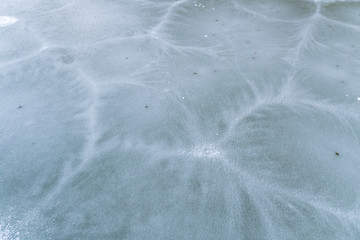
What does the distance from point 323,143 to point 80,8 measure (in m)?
4.35

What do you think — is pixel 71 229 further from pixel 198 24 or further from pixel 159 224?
pixel 198 24

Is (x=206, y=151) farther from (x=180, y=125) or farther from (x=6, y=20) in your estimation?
(x=6, y=20)

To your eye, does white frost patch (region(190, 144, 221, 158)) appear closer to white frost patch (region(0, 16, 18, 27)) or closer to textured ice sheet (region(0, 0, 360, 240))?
textured ice sheet (region(0, 0, 360, 240))

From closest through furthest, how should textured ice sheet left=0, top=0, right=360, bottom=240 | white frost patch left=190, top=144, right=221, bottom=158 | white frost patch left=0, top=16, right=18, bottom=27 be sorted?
textured ice sheet left=0, top=0, right=360, bottom=240
white frost patch left=190, top=144, right=221, bottom=158
white frost patch left=0, top=16, right=18, bottom=27

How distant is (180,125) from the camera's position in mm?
2723

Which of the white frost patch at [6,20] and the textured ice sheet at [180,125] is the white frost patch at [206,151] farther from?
the white frost patch at [6,20]

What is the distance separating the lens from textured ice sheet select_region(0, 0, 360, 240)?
209 cm

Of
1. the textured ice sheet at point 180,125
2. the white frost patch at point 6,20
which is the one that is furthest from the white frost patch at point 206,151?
the white frost patch at point 6,20

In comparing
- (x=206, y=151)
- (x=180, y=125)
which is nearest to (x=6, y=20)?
(x=180, y=125)

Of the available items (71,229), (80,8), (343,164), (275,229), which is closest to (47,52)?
(80,8)

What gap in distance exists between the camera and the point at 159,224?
2033 millimetres

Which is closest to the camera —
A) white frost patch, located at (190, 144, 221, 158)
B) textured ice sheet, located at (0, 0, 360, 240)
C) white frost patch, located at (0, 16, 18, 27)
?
textured ice sheet, located at (0, 0, 360, 240)

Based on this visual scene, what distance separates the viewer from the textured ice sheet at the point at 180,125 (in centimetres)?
209

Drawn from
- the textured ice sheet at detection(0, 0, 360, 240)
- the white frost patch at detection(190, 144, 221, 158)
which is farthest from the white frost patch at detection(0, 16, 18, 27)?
the white frost patch at detection(190, 144, 221, 158)
